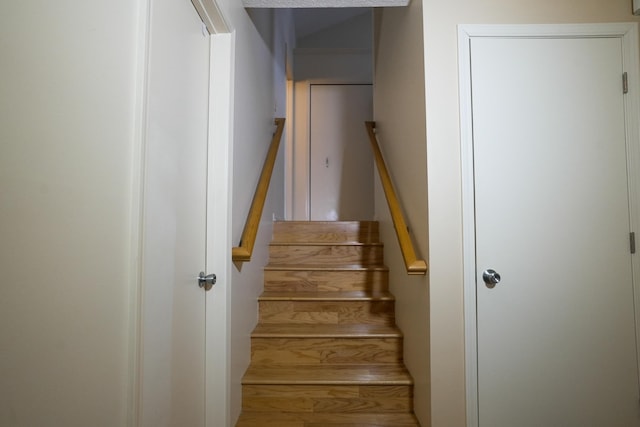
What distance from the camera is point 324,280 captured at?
2.33 m

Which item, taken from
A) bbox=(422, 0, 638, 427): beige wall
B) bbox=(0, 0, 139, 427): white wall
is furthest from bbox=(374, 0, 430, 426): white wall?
bbox=(0, 0, 139, 427): white wall

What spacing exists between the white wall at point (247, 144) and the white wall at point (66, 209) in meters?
0.76

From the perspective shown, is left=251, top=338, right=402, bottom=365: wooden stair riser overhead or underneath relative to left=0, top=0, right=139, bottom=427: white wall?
underneath

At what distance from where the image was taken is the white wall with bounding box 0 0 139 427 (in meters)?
0.51

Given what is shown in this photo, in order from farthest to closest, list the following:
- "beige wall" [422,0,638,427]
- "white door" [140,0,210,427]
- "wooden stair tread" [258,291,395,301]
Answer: "wooden stair tread" [258,291,395,301]
"beige wall" [422,0,638,427]
"white door" [140,0,210,427]

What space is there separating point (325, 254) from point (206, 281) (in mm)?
1343

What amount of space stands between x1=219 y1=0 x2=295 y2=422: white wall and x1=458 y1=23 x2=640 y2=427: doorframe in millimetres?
1097

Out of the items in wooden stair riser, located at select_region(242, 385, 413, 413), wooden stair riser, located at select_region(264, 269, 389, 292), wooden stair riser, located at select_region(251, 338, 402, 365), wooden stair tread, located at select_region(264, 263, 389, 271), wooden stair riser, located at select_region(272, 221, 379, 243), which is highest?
wooden stair riser, located at select_region(272, 221, 379, 243)

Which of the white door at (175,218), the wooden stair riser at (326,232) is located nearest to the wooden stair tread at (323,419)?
the white door at (175,218)

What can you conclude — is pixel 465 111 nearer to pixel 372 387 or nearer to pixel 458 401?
pixel 458 401

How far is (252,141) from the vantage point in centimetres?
197

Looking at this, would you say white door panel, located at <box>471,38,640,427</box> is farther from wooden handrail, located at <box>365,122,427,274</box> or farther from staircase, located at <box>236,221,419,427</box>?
staircase, located at <box>236,221,419,427</box>

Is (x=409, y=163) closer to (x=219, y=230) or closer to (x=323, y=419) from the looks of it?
(x=219, y=230)

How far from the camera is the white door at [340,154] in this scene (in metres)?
4.18
